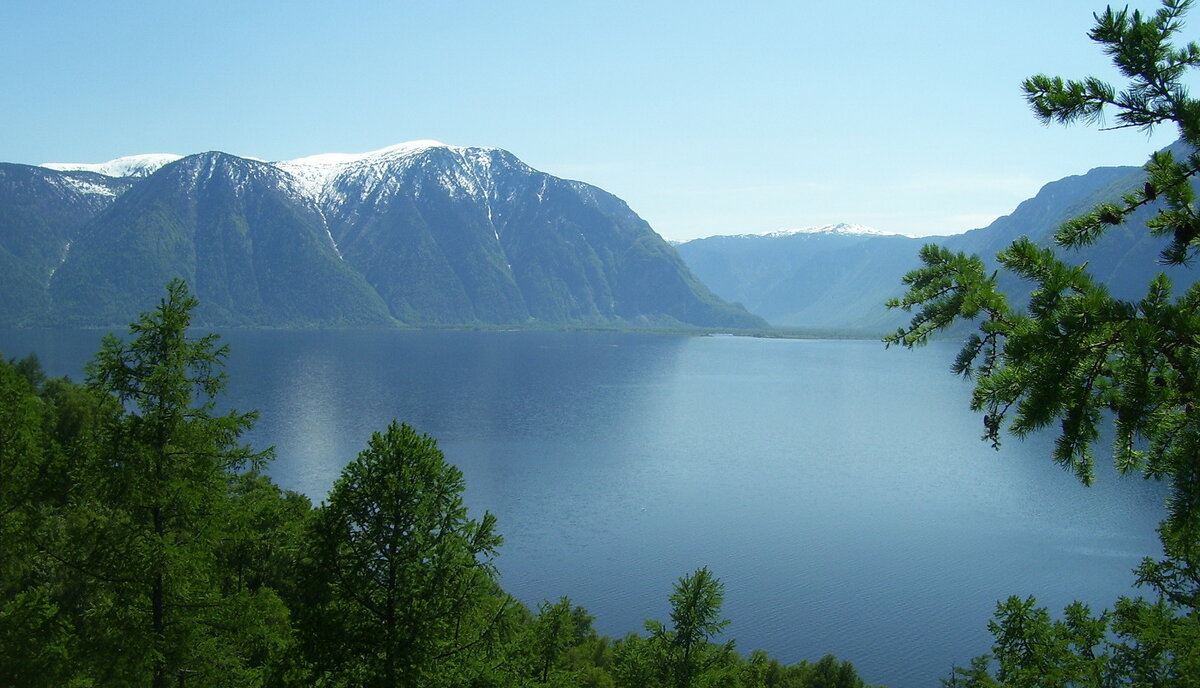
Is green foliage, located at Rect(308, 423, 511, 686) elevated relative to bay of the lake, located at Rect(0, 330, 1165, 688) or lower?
elevated

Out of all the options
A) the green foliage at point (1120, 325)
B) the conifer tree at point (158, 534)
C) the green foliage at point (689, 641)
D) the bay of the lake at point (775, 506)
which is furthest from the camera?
the bay of the lake at point (775, 506)

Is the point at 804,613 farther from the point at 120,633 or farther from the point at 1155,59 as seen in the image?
the point at 1155,59

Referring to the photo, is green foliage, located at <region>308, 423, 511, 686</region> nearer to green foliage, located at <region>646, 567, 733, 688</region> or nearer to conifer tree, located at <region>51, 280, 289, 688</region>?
conifer tree, located at <region>51, 280, 289, 688</region>

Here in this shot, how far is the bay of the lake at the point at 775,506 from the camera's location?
47625mm

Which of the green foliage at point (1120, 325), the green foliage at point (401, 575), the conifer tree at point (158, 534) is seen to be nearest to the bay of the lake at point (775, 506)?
the conifer tree at point (158, 534)

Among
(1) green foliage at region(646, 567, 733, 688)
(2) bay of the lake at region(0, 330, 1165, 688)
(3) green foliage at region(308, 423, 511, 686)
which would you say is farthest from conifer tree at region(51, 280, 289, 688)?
(2) bay of the lake at region(0, 330, 1165, 688)

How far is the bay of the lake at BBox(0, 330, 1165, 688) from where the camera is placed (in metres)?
47.6

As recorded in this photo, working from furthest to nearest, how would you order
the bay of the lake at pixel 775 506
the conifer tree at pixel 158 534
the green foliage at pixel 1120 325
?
the bay of the lake at pixel 775 506
the conifer tree at pixel 158 534
the green foliage at pixel 1120 325

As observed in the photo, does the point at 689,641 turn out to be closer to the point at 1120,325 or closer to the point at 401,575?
the point at 401,575

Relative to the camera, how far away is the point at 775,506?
6981cm

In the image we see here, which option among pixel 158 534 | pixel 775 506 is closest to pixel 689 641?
pixel 158 534

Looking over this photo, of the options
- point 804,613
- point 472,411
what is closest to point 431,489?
point 804,613

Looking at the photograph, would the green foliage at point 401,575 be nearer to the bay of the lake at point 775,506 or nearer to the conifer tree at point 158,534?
the conifer tree at point 158,534

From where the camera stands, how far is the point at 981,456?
93438mm
